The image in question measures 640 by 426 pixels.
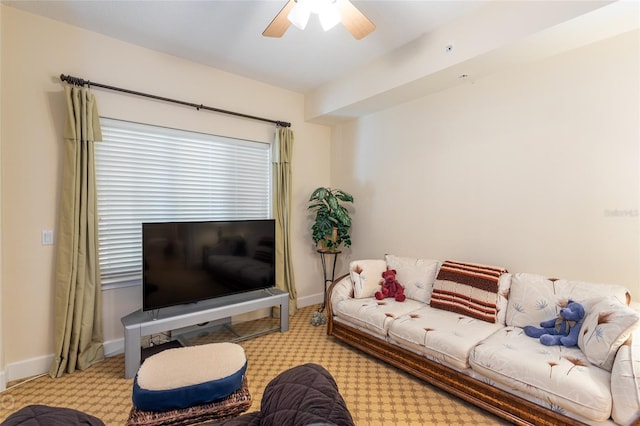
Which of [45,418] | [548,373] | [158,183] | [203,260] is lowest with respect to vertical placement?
[548,373]

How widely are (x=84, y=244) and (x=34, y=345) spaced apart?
2.97ft

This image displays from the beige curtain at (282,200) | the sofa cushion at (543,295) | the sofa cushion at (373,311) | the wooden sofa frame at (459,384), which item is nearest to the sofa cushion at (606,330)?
the sofa cushion at (543,295)

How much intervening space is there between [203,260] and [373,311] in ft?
5.49

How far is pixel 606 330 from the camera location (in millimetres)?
1721

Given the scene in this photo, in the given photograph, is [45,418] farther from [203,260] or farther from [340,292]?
[340,292]

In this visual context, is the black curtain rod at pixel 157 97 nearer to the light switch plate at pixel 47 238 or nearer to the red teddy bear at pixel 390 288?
the light switch plate at pixel 47 238

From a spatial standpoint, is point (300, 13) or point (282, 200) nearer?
point (300, 13)

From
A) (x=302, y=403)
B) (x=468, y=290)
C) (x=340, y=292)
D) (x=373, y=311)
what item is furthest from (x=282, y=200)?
(x=302, y=403)

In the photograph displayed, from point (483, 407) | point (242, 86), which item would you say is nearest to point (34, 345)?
point (242, 86)

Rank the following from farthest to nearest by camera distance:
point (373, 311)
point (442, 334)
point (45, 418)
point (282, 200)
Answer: point (282, 200) → point (373, 311) → point (442, 334) → point (45, 418)

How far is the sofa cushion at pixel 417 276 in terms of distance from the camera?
118 inches

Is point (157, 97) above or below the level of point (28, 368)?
above

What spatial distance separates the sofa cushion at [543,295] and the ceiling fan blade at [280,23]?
2.66m

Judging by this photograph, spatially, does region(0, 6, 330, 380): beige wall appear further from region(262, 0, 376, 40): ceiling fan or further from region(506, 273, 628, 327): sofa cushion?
region(506, 273, 628, 327): sofa cushion
